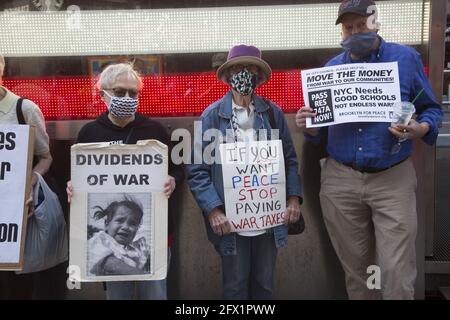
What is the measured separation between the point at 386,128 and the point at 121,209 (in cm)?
144

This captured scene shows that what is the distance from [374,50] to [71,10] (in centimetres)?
189

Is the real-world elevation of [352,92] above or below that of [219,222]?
above

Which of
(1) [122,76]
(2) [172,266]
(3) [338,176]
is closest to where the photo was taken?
(1) [122,76]

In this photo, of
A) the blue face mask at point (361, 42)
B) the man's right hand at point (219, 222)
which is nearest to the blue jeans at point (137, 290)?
the man's right hand at point (219, 222)

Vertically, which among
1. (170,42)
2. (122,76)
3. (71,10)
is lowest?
(122,76)

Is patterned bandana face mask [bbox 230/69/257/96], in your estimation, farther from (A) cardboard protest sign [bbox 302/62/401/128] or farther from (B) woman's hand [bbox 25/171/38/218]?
(B) woman's hand [bbox 25/171/38/218]

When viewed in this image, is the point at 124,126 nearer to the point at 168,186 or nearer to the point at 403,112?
the point at 168,186

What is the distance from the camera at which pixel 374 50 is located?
8.75ft

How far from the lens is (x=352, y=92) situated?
2.66m

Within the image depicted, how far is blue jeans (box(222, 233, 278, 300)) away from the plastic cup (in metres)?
0.90

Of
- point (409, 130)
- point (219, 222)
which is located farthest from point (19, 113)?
point (409, 130)

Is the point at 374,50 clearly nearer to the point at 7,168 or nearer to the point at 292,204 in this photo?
the point at 292,204

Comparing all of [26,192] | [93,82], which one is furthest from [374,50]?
[26,192]

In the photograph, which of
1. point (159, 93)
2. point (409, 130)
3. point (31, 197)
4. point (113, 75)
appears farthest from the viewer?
point (159, 93)
